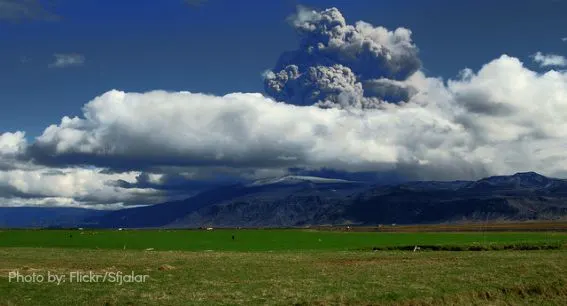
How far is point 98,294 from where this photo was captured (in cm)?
3891

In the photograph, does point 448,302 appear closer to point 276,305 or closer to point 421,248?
point 276,305

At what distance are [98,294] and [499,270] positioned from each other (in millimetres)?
35293

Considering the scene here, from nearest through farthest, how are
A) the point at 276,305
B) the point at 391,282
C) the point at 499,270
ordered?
the point at 276,305 → the point at 391,282 → the point at 499,270

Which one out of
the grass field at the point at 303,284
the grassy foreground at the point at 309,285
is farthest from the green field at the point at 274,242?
the grass field at the point at 303,284

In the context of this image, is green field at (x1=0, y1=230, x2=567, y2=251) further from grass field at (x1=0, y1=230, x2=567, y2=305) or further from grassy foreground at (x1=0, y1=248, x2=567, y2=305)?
grass field at (x1=0, y1=230, x2=567, y2=305)

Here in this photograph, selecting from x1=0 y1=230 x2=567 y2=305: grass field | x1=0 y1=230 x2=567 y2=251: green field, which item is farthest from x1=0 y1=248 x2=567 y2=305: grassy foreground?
x1=0 y1=230 x2=567 y2=251: green field

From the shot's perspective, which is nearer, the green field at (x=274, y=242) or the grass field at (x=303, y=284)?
the grass field at (x=303, y=284)

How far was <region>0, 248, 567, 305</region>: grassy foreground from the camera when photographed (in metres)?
37.9

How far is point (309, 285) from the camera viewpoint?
1719 inches

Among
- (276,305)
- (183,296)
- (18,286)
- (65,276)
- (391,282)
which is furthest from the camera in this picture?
(65,276)

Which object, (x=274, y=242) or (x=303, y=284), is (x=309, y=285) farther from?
(x=274, y=242)

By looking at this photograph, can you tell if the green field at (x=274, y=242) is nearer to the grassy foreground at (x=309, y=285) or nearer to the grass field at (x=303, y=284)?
the grassy foreground at (x=309, y=285)

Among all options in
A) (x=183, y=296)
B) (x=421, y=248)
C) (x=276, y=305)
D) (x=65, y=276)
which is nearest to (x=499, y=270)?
(x=276, y=305)

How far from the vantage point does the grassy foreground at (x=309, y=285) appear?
3788 cm
